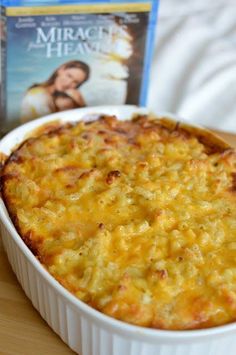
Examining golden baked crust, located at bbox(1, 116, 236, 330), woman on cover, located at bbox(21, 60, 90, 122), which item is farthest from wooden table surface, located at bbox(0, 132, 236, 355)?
woman on cover, located at bbox(21, 60, 90, 122)

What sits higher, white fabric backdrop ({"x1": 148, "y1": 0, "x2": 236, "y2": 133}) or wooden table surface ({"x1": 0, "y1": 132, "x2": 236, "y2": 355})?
white fabric backdrop ({"x1": 148, "y1": 0, "x2": 236, "y2": 133})

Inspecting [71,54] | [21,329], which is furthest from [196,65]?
[21,329]

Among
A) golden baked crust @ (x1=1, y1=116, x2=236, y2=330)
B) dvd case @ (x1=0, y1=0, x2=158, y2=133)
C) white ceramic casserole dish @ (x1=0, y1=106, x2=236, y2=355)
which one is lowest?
white ceramic casserole dish @ (x1=0, y1=106, x2=236, y2=355)

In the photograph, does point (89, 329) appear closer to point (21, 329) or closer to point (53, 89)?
point (21, 329)

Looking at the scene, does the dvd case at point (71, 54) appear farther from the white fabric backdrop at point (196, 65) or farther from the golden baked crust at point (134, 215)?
the white fabric backdrop at point (196, 65)

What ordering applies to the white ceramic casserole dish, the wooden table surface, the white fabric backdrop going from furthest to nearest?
the white fabric backdrop → the wooden table surface → the white ceramic casserole dish

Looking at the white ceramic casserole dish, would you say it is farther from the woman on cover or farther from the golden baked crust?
the woman on cover

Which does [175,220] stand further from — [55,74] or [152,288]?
[55,74]
